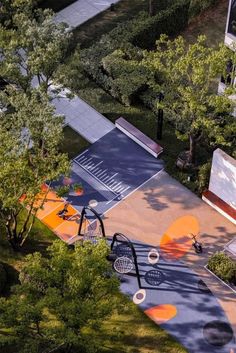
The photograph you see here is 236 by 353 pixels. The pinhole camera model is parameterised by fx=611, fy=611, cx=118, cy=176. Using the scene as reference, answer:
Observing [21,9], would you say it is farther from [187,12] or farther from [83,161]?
[187,12]

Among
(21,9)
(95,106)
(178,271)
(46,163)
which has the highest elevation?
(21,9)

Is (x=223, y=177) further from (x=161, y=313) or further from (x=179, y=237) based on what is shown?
(x=161, y=313)

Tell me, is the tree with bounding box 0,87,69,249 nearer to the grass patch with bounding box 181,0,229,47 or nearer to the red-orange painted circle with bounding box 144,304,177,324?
the red-orange painted circle with bounding box 144,304,177,324

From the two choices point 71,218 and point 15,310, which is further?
point 71,218

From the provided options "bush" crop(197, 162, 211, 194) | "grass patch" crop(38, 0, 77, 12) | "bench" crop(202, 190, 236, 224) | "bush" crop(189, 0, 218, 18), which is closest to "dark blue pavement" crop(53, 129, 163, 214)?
"bush" crop(197, 162, 211, 194)

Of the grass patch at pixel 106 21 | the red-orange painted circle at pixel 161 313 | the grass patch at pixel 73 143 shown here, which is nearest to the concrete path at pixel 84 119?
the grass patch at pixel 73 143

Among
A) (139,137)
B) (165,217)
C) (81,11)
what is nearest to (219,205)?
(165,217)

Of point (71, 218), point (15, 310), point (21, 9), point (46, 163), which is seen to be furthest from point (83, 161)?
point (15, 310)
